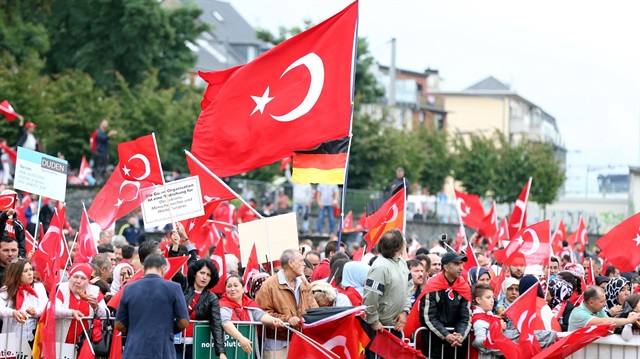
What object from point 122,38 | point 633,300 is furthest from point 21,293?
point 122,38

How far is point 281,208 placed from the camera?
108 ft

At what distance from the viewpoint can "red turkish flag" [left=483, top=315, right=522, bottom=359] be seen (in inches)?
489

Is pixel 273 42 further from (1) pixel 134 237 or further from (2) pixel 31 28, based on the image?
(1) pixel 134 237

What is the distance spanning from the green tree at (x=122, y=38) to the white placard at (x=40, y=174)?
3326 centimetres

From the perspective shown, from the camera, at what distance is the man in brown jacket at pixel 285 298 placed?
475 inches

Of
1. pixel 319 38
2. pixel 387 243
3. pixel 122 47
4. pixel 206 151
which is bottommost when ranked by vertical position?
pixel 387 243

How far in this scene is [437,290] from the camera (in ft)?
40.6

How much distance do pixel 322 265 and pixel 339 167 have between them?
1232 millimetres

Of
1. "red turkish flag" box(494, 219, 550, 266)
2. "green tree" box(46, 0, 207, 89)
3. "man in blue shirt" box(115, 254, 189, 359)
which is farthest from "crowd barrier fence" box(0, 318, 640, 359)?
"green tree" box(46, 0, 207, 89)

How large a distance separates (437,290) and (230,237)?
6.84 m

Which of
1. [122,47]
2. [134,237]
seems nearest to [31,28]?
[122,47]

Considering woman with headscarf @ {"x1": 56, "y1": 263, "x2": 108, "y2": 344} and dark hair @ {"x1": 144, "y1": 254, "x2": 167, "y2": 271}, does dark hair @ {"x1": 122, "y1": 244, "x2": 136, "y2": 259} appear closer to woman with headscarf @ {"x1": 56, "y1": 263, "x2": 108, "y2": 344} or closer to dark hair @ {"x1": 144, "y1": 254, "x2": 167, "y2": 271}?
woman with headscarf @ {"x1": 56, "y1": 263, "x2": 108, "y2": 344}

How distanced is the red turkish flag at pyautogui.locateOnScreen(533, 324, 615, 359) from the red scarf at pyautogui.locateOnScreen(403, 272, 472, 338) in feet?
3.16

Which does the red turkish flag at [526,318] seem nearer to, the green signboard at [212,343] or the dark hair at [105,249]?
the green signboard at [212,343]
